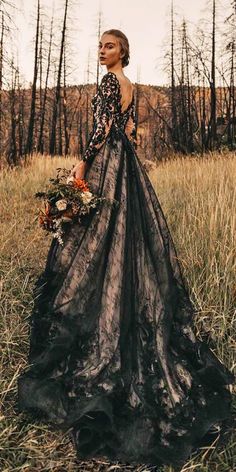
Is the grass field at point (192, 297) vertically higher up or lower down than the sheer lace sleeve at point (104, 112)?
lower down

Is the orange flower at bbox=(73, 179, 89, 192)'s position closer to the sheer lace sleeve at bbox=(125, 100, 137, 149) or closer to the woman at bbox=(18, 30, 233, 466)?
the woman at bbox=(18, 30, 233, 466)

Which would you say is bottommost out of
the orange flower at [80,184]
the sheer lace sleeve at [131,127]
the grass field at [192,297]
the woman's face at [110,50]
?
the grass field at [192,297]

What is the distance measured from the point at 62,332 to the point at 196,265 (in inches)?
63.6

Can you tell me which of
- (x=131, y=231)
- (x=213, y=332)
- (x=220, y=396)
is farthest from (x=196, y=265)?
(x=220, y=396)

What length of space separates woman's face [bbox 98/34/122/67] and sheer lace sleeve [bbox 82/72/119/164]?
14 cm

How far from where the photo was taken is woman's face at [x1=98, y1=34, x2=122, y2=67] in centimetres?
312

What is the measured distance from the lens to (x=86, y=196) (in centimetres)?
290

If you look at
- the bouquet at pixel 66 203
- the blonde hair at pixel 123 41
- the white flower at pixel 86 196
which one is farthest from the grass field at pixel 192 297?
the blonde hair at pixel 123 41

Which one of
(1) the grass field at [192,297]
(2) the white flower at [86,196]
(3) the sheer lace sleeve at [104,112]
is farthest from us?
(3) the sheer lace sleeve at [104,112]

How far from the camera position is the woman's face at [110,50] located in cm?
312

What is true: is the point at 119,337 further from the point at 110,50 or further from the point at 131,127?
the point at 110,50

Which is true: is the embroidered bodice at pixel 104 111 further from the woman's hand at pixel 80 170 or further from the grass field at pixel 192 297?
the grass field at pixel 192 297

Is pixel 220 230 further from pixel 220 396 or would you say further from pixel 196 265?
pixel 220 396

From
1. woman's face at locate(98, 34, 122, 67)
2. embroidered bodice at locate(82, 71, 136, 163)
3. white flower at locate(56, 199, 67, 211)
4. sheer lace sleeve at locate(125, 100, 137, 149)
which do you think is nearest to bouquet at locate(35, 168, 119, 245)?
white flower at locate(56, 199, 67, 211)
